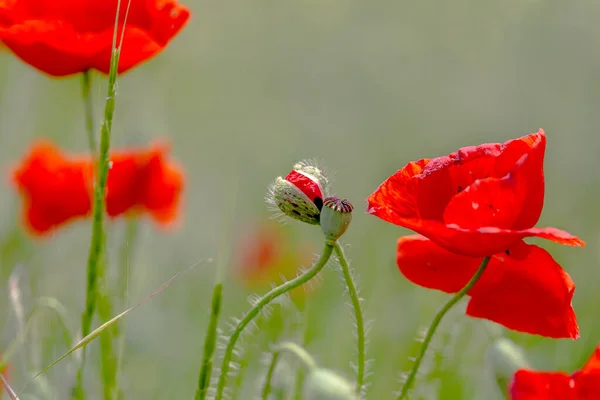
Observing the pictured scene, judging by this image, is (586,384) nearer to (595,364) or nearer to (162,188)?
(595,364)

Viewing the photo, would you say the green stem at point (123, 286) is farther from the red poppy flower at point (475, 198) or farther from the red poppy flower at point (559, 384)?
the red poppy flower at point (559, 384)

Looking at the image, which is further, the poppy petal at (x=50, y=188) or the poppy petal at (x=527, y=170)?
the poppy petal at (x=50, y=188)

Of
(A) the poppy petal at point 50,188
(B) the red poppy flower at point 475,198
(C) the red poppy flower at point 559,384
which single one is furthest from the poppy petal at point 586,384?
(A) the poppy petal at point 50,188

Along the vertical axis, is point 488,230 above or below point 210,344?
above

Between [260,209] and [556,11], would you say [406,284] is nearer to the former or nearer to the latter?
[260,209]

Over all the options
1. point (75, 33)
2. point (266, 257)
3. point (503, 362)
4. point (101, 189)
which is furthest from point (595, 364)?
point (266, 257)

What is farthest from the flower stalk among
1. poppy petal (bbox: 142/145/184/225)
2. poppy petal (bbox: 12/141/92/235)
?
poppy petal (bbox: 12/141/92/235)

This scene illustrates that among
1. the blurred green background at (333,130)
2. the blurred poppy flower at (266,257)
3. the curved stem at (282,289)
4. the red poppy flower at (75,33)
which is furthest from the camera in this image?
the blurred poppy flower at (266,257)

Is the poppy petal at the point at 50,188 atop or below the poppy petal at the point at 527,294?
below
